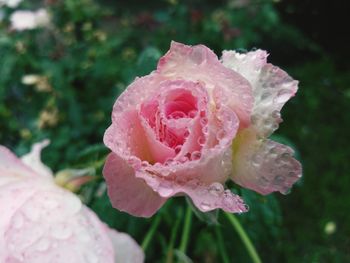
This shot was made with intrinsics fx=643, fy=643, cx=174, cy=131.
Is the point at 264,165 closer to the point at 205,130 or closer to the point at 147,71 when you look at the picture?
the point at 205,130

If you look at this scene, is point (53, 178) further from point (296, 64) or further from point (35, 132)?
point (296, 64)

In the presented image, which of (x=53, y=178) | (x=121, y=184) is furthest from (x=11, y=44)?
(x=121, y=184)

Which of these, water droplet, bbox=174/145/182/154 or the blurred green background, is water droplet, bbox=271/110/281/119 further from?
the blurred green background

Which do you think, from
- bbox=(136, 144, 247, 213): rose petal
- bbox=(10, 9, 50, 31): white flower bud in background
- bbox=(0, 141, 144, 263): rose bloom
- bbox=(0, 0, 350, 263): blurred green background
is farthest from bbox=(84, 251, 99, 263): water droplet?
bbox=(10, 9, 50, 31): white flower bud in background

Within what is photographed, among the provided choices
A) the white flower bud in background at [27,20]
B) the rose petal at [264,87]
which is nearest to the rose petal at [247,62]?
the rose petal at [264,87]

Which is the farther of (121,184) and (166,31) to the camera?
(166,31)

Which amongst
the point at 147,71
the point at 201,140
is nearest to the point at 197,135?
the point at 201,140
